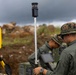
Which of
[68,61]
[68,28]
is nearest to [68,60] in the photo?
[68,61]

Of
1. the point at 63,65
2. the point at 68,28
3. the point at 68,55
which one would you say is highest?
the point at 68,28

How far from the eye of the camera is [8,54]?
2270cm

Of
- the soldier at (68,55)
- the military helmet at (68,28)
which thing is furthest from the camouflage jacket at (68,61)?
the military helmet at (68,28)

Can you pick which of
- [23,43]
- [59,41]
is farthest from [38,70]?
[23,43]

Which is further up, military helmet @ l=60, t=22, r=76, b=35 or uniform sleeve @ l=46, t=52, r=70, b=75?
military helmet @ l=60, t=22, r=76, b=35

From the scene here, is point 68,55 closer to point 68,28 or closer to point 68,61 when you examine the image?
point 68,61

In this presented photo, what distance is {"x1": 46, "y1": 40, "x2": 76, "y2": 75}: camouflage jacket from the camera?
4605mm

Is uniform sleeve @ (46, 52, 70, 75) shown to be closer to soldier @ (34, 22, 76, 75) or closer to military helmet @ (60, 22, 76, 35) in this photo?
soldier @ (34, 22, 76, 75)

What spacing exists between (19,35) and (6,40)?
2033 millimetres

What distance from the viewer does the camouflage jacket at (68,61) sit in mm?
4605

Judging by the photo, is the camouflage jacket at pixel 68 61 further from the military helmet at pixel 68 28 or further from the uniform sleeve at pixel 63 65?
the military helmet at pixel 68 28

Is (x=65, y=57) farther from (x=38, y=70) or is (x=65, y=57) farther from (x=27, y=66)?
(x=27, y=66)

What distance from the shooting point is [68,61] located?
182 inches

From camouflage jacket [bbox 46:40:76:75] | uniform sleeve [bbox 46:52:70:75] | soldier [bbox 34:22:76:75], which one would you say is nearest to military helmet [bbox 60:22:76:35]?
soldier [bbox 34:22:76:75]
